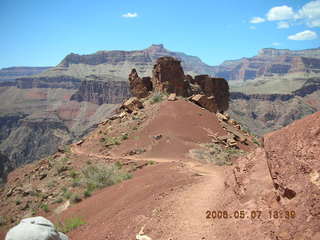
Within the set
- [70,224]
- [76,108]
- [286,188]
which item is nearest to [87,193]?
[70,224]

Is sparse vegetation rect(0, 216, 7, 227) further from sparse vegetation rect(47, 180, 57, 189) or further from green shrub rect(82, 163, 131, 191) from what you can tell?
green shrub rect(82, 163, 131, 191)

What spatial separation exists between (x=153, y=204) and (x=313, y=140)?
5.38 m

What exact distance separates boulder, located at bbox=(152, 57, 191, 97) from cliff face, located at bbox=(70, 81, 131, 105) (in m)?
114

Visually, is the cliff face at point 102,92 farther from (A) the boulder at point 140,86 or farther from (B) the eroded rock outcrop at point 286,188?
(B) the eroded rock outcrop at point 286,188

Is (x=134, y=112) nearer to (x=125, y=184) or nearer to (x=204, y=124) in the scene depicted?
(x=204, y=124)

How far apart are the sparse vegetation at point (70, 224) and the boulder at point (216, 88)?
33160mm

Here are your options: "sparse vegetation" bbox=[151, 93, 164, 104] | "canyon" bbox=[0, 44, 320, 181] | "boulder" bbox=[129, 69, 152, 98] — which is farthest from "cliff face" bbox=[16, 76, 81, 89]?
"sparse vegetation" bbox=[151, 93, 164, 104]

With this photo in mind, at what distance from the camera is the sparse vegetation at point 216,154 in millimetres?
21062

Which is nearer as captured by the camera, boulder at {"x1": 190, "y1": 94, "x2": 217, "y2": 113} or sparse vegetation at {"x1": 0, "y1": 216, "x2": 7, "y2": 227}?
sparse vegetation at {"x1": 0, "y1": 216, "x2": 7, "y2": 227}

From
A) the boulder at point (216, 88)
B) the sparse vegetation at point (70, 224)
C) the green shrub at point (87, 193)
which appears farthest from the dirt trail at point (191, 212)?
the boulder at point (216, 88)

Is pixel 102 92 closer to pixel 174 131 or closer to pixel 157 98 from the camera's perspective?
pixel 157 98

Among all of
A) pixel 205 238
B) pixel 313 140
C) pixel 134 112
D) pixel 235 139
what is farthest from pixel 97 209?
pixel 134 112

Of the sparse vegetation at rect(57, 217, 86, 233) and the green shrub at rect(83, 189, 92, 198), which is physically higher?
the sparse vegetation at rect(57, 217, 86, 233)

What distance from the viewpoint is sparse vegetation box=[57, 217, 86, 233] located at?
12316 millimetres
